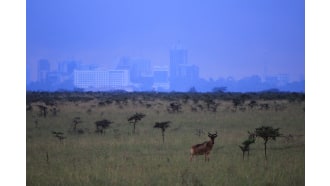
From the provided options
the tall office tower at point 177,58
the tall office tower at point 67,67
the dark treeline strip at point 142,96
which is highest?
the tall office tower at point 177,58

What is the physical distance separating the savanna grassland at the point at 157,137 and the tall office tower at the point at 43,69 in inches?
9.3

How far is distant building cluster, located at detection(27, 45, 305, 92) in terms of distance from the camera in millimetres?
6891

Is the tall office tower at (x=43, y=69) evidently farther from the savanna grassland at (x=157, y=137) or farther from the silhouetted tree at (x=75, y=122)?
the silhouetted tree at (x=75, y=122)

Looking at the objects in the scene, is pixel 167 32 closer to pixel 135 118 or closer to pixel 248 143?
pixel 135 118

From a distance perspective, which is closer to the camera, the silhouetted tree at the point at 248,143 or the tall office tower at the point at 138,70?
the tall office tower at the point at 138,70

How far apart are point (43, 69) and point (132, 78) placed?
1.22 m

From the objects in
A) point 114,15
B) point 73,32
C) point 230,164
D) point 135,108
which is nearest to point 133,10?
point 114,15

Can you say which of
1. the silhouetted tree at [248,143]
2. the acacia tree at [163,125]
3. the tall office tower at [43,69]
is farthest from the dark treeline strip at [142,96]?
the silhouetted tree at [248,143]

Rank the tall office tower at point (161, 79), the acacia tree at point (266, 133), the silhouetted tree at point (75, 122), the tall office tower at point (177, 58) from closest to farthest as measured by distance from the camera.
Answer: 1. the tall office tower at point (177, 58)
2. the tall office tower at point (161, 79)
3. the silhouetted tree at point (75, 122)
4. the acacia tree at point (266, 133)

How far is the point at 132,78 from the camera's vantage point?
691 cm

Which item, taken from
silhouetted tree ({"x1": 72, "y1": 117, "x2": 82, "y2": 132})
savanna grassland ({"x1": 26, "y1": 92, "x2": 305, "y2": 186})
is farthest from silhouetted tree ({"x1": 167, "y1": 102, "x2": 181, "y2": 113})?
silhouetted tree ({"x1": 72, "y1": 117, "x2": 82, "y2": 132})

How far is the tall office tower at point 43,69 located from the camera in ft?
22.6

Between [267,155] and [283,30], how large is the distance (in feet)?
5.74
